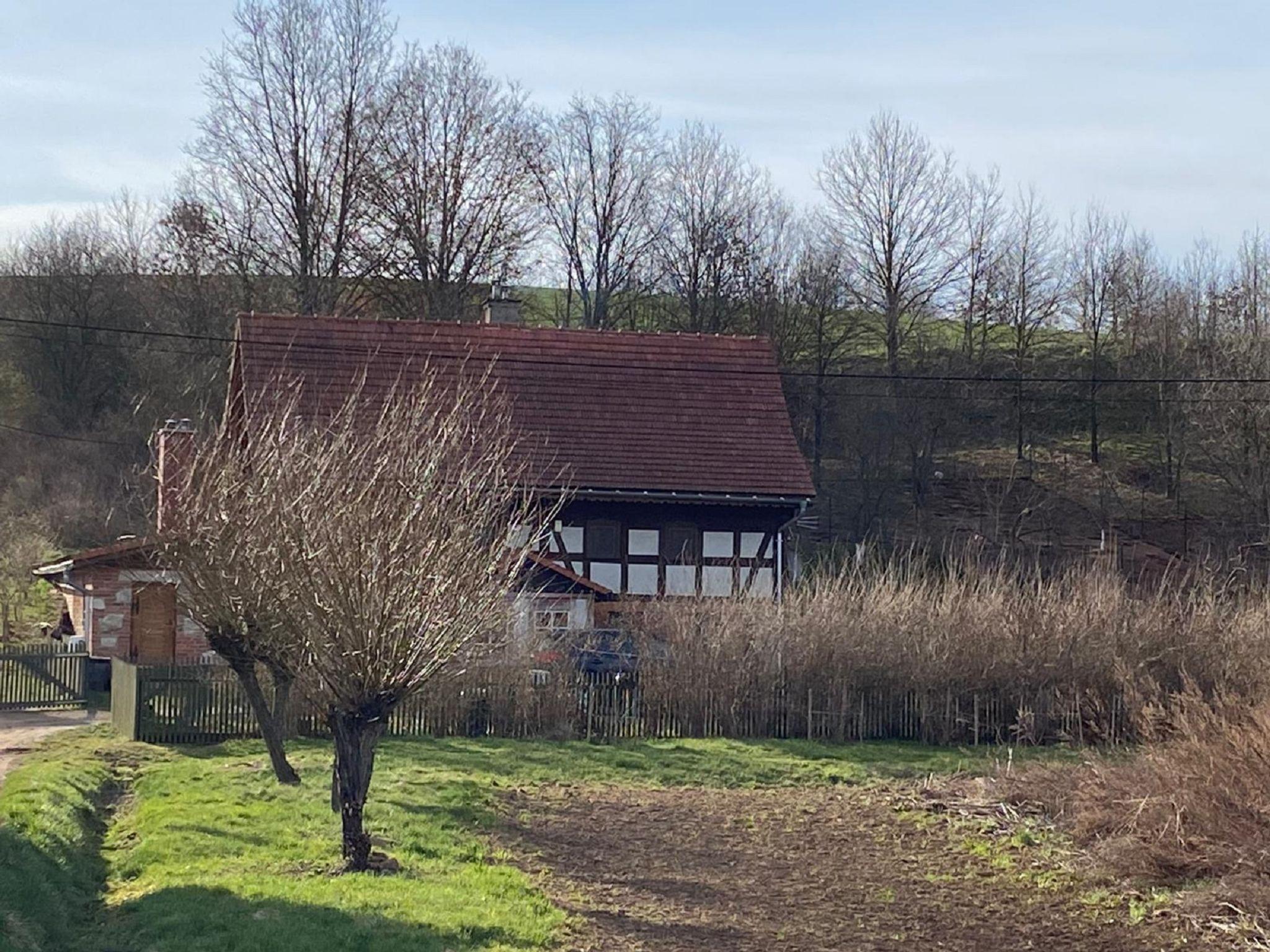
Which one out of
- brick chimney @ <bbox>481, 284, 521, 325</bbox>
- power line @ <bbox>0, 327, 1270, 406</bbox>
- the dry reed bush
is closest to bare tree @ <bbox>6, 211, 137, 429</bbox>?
power line @ <bbox>0, 327, 1270, 406</bbox>

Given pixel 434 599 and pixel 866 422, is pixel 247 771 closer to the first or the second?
pixel 434 599

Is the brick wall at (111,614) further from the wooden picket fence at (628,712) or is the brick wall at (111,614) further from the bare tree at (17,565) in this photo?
the bare tree at (17,565)

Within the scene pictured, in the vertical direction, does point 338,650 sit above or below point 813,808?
above

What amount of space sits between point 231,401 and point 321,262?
14.0 meters

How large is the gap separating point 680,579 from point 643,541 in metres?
1.10

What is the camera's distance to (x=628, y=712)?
2147cm

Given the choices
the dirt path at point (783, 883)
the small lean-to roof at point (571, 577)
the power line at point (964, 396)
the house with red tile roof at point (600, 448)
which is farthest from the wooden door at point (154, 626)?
the power line at point (964, 396)

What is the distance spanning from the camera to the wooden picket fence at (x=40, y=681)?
24.3 meters

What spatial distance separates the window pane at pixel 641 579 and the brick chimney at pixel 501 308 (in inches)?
356

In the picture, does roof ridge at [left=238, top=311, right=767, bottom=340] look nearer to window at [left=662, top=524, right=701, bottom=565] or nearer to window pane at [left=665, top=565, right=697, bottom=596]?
window at [left=662, top=524, right=701, bottom=565]

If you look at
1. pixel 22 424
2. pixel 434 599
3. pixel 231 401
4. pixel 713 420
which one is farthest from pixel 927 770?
pixel 22 424

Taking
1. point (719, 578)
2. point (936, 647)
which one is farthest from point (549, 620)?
point (719, 578)

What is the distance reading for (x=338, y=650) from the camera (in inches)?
435

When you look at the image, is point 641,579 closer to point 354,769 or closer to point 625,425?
point 625,425
